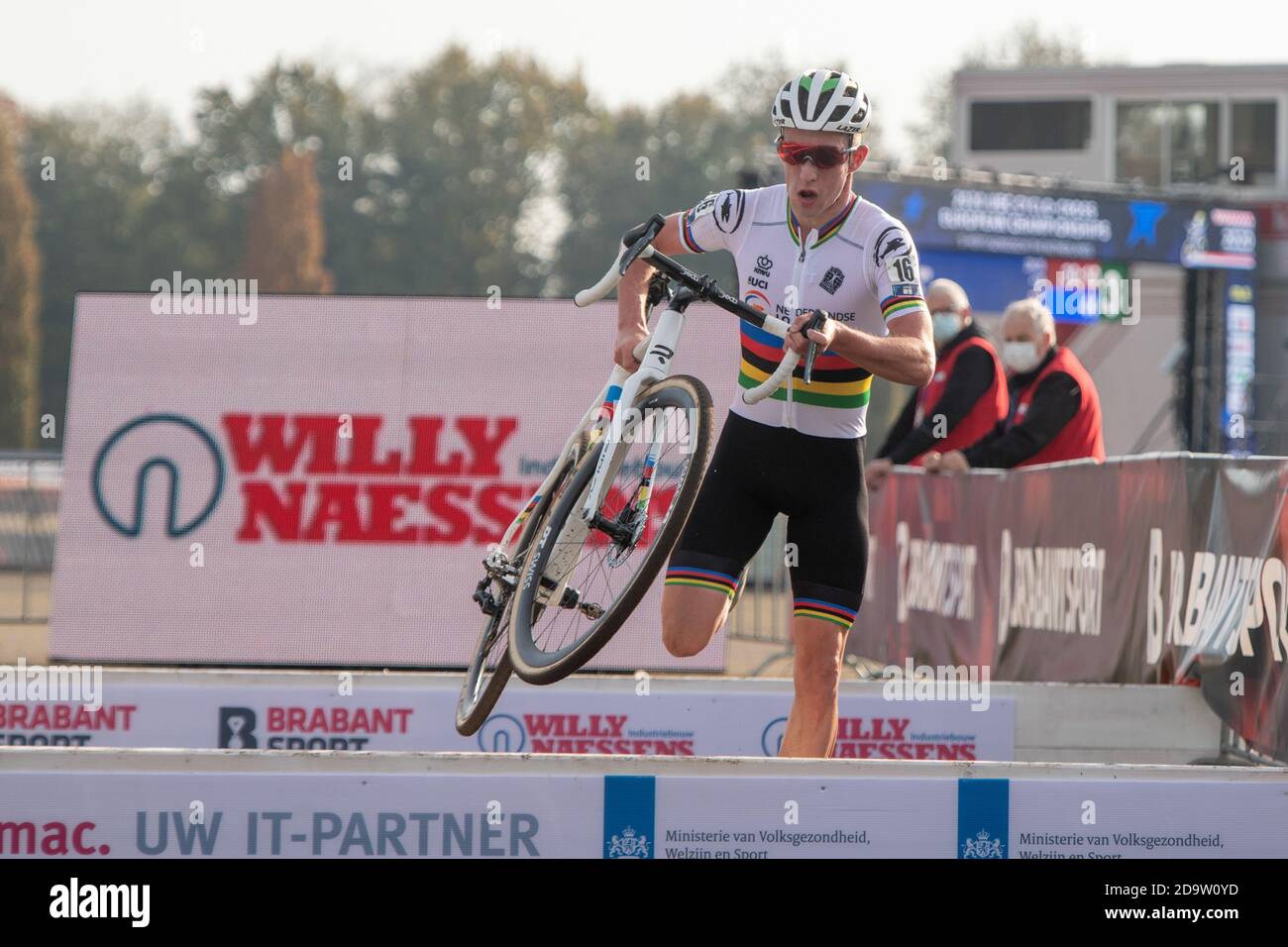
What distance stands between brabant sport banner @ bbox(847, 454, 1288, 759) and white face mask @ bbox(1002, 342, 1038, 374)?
583 mm

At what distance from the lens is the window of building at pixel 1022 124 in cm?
3484

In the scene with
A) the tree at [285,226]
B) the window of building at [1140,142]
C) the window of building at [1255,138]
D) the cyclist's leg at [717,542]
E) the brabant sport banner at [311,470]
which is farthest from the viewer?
the tree at [285,226]

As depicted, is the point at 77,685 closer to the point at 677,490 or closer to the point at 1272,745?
the point at 677,490

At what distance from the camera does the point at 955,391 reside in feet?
34.6

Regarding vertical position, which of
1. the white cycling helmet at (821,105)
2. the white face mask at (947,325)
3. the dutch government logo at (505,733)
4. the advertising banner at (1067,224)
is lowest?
the dutch government logo at (505,733)

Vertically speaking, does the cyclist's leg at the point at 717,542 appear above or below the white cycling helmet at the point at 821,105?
below

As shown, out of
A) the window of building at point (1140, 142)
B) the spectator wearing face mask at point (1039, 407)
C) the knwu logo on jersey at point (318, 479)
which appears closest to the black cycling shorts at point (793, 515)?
the spectator wearing face mask at point (1039, 407)

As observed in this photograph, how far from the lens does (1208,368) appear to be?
27.3m

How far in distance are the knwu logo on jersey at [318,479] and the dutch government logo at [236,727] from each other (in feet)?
10.2

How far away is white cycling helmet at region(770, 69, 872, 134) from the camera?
19.3 feet

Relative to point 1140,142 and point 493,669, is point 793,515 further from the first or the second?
point 1140,142

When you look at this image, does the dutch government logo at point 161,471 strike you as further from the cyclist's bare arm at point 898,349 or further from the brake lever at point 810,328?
the cyclist's bare arm at point 898,349

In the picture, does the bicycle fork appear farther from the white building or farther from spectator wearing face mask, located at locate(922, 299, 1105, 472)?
A: the white building

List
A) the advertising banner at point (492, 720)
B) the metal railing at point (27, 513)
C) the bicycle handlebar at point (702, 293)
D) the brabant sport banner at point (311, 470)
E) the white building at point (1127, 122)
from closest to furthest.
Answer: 1. the bicycle handlebar at point (702, 293)
2. the advertising banner at point (492, 720)
3. the brabant sport banner at point (311, 470)
4. the metal railing at point (27, 513)
5. the white building at point (1127, 122)
